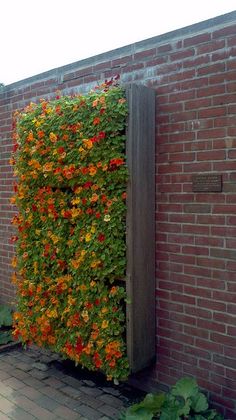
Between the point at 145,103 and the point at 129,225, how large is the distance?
3.05 feet

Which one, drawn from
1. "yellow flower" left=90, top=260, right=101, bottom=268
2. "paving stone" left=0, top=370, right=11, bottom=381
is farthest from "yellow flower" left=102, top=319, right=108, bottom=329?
"paving stone" left=0, top=370, right=11, bottom=381

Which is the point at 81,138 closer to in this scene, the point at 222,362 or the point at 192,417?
the point at 222,362

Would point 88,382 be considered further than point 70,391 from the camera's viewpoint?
Yes

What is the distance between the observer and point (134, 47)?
335cm

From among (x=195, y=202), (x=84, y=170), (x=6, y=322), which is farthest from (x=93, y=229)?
(x=6, y=322)

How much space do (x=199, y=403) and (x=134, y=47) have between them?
2754mm

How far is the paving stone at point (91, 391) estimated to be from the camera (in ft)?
10.9

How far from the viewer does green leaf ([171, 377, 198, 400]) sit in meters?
2.72

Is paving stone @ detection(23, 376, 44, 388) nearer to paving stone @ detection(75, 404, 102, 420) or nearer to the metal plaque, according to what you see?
paving stone @ detection(75, 404, 102, 420)

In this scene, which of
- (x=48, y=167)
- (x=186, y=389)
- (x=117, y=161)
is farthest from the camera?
(x=48, y=167)

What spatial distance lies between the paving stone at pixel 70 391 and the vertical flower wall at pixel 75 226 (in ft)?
0.95

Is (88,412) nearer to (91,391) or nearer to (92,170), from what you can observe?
(91,391)

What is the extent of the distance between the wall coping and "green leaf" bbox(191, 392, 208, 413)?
2.51 m

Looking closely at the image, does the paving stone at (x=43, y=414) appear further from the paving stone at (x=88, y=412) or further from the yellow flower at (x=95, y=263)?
the yellow flower at (x=95, y=263)
